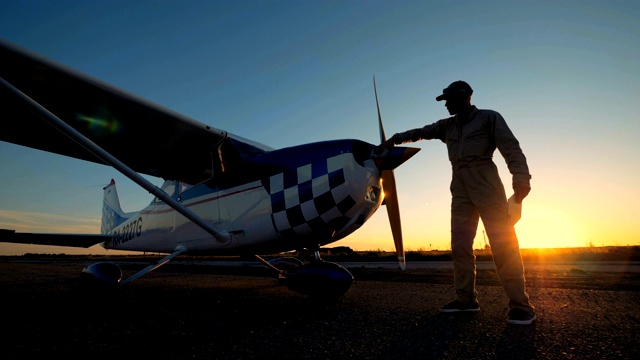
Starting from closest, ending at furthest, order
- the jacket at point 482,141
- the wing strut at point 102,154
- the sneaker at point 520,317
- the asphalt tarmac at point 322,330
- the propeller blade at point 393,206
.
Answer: the asphalt tarmac at point 322,330 < the sneaker at point 520,317 < the jacket at point 482,141 < the wing strut at point 102,154 < the propeller blade at point 393,206

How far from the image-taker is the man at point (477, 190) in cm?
225

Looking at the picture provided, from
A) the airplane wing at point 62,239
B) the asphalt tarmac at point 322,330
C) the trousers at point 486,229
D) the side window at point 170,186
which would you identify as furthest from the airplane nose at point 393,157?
the airplane wing at point 62,239

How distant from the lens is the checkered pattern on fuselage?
316 centimetres

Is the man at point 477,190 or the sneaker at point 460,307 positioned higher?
the man at point 477,190

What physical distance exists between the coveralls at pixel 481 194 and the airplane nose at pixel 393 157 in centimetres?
55

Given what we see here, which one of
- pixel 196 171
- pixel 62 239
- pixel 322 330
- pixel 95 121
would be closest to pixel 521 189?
pixel 322 330

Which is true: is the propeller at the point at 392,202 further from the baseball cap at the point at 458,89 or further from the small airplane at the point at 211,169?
the baseball cap at the point at 458,89

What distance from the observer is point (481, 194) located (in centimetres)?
239

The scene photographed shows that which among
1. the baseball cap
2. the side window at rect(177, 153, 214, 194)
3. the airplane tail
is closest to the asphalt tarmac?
the baseball cap

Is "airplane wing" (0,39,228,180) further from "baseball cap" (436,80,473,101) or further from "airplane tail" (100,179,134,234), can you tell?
"airplane tail" (100,179,134,234)

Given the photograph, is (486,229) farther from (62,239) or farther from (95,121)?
(62,239)

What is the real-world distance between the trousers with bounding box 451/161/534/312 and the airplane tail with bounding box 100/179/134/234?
26.8 feet

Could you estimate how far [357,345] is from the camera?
152 centimetres

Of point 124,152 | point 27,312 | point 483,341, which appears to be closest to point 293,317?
point 483,341
